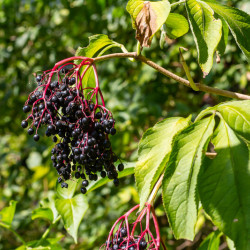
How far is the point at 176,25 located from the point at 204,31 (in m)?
0.20

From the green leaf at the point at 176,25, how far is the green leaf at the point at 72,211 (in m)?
0.74

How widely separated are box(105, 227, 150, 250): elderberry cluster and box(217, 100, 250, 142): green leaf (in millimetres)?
418

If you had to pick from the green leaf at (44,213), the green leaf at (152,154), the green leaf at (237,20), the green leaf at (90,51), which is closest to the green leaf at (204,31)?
the green leaf at (237,20)

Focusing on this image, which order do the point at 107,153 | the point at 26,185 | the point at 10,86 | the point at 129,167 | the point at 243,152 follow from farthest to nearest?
the point at 26,185
the point at 10,86
the point at 129,167
the point at 107,153
the point at 243,152

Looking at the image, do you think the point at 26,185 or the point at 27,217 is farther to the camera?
the point at 26,185

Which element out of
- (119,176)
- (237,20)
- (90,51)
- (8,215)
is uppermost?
(237,20)

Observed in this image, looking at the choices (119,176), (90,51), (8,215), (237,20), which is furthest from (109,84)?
(237,20)

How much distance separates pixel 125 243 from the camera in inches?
46.8

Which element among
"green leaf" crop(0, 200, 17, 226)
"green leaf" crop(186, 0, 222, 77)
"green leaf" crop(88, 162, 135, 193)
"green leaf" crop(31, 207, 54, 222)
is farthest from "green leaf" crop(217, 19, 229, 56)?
"green leaf" crop(0, 200, 17, 226)

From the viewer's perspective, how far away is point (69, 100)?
1.16 meters

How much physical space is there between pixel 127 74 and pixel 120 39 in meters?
0.43

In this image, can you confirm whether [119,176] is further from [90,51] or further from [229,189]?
[229,189]

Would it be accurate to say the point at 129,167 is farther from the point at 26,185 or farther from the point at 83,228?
the point at 26,185

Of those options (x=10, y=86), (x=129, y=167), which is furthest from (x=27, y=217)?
(x=129, y=167)
